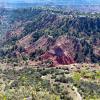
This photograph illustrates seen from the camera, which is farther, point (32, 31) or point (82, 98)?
point (32, 31)

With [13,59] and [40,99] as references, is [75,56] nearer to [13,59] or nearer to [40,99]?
[13,59]

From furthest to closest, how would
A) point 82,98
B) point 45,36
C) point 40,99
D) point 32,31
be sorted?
point 32,31 < point 45,36 < point 82,98 < point 40,99

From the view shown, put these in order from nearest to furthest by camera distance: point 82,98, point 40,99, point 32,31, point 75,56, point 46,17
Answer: point 40,99 → point 82,98 → point 75,56 → point 32,31 → point 46,17

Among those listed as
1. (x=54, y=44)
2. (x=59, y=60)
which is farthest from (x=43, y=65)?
(x=54, y=44)

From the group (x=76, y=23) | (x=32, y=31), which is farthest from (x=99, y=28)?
(x=32, y=31)

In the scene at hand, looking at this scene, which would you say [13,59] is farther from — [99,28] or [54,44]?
[99,28]

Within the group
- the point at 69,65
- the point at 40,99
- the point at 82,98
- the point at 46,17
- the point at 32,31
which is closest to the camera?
the point at 40,99
